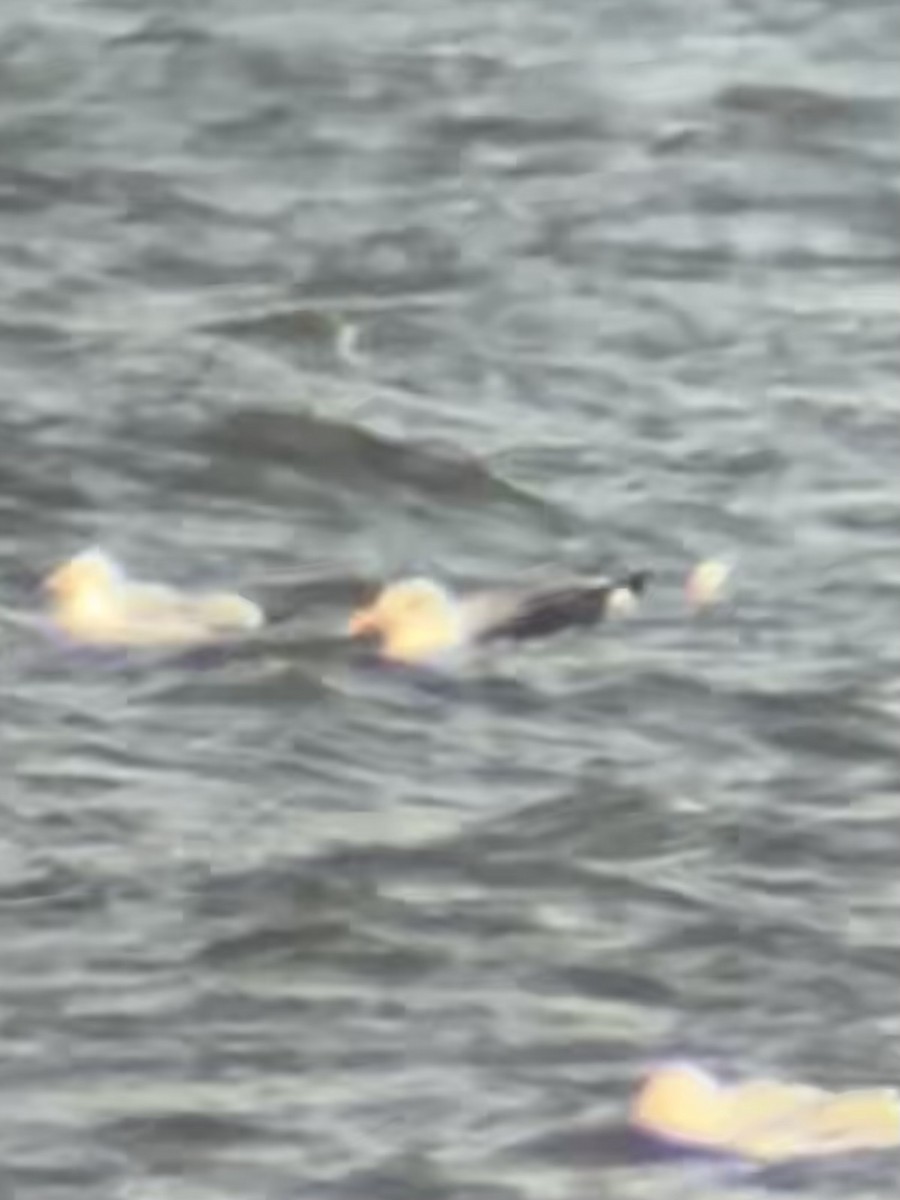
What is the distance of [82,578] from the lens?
5547 millimetres

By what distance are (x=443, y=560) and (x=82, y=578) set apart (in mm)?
466

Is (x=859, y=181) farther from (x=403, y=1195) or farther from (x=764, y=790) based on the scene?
(x=403, y=1195)

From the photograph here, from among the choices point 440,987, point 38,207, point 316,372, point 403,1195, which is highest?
point 38,207

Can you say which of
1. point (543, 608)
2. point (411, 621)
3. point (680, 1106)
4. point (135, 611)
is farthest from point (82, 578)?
point (680, 1106)

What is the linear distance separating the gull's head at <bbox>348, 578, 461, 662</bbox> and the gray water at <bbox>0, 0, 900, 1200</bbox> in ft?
0.15

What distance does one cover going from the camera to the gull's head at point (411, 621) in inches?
214

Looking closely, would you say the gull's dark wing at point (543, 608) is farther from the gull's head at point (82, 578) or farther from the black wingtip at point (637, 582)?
the gull's head at point (82, 578)

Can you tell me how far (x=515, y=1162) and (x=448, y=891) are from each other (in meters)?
0.53

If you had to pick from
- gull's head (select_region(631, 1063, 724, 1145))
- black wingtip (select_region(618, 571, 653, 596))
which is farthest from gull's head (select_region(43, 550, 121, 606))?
gull's head (select_region(631, 1063, 724, 1145))

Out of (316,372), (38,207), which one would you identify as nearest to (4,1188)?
(316,372)

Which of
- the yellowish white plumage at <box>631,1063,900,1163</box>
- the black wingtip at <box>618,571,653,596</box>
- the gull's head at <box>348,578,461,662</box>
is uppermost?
the black wingtip at <box>618,571,653,596</box>

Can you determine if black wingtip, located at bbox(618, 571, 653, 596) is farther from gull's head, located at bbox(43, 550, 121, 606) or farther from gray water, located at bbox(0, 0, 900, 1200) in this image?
gull's head, located at bbox(43, 550, 121, 606)

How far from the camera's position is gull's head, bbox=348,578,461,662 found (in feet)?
17.8

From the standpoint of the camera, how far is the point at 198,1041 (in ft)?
15.1
